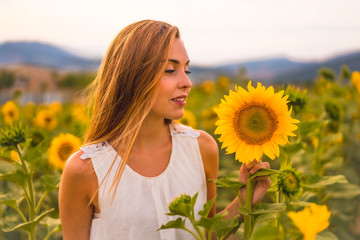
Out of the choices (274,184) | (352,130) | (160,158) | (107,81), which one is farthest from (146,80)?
(352,130)

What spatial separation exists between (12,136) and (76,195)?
37 centimetres

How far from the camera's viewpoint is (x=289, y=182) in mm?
1255

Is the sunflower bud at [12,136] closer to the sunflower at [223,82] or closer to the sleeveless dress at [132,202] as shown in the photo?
the sleeveless dress at [132,202]

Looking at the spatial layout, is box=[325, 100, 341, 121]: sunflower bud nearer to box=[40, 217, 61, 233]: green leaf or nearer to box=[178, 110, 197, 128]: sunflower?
box=[178, 110, 197, 128]: sunflower

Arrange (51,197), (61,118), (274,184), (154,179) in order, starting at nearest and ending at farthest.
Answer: (274,184) → (154,179) → (51,197) → (61,118)

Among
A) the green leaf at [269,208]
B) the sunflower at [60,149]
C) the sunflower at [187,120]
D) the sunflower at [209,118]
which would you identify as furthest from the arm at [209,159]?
the sunflower at [209,118]

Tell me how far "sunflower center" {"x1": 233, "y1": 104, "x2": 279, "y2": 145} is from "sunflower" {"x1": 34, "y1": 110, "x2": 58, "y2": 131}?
2.71m

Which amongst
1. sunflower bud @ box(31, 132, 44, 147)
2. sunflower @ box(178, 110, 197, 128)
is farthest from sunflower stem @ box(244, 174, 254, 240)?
sunflower @ box(178, 110, 197, 128)

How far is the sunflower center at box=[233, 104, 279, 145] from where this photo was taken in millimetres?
1014

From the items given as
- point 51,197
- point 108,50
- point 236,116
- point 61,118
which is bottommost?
point 51,197

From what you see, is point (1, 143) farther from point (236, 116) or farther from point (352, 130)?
point (352, 130)

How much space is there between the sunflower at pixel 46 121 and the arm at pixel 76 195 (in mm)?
2228

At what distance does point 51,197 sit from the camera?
2.50m

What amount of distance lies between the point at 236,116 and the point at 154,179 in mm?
438
